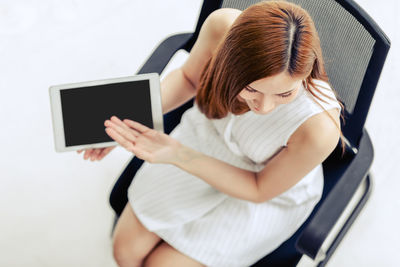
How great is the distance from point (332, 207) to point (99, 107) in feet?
1.78

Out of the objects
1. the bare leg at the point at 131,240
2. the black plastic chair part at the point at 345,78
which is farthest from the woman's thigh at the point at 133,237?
the black plastic chair part at the point at 345,78

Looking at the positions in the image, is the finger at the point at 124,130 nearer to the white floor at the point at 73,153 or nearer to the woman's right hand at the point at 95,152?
the woman's right hand at the point at 95,152

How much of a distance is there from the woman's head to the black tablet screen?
211 mm

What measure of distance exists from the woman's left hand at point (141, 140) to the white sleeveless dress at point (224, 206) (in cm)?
16

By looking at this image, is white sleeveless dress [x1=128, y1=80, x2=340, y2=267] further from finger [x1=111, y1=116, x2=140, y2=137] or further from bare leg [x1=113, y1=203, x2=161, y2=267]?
finger [x1=111, y1=116, x2=140, y2=137]

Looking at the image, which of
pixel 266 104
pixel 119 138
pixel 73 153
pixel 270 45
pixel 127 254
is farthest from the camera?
pixel 73 153

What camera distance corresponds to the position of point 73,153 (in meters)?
1.77

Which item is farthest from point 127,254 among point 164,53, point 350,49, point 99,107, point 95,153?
point 350,49

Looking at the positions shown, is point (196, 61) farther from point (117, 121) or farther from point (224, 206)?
point (224, 206)

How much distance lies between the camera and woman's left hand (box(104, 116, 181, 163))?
98 cm

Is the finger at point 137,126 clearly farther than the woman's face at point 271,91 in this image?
Yes

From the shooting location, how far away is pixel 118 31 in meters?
2.04

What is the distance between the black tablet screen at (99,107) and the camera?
97 centimetres

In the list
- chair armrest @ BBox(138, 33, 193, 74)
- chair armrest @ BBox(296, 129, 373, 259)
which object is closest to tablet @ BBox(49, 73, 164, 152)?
chair armrest @ BBox(138, 33, 193, 74)
